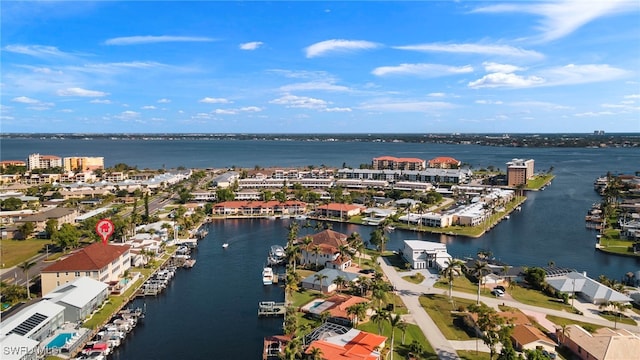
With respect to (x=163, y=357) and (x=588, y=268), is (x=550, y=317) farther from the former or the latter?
(x=163, y=357)

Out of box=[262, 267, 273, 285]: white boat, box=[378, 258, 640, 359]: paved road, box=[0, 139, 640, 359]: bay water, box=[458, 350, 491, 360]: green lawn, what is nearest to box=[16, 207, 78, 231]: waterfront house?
box=[0, 139, 640, 359]: bay water

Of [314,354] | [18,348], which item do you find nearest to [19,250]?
[18,348]

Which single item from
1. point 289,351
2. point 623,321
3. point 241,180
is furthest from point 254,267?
point 241,180

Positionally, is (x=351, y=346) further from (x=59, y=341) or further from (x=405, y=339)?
(x=59, y=341)

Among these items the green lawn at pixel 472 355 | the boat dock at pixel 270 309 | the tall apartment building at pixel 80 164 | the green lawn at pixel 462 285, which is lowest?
the boat dock at pixel 270 309

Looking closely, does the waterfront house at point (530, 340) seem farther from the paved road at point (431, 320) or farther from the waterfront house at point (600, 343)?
the paved road at point (431, 320)

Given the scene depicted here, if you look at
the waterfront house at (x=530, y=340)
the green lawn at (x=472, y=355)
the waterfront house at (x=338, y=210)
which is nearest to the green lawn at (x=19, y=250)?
the waterfront house at (x=338, y=210)
